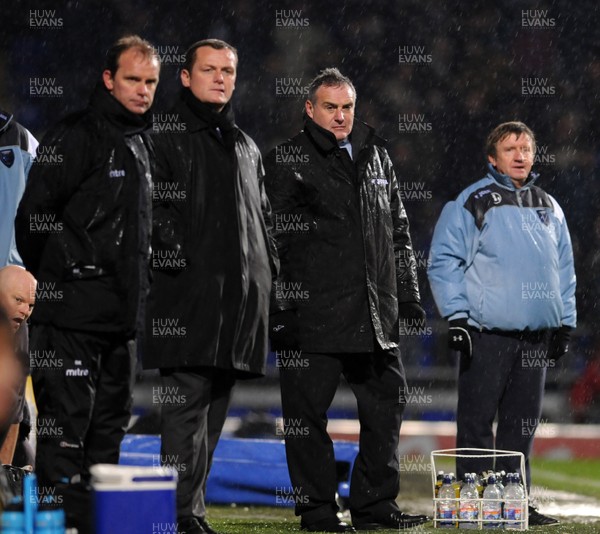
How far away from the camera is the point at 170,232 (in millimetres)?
4652

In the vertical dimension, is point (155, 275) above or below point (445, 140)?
below

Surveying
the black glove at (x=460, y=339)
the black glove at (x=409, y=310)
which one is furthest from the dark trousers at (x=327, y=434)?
the black glove at (x=460, y=339)

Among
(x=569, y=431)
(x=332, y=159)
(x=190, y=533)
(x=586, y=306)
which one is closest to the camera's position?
(x=190, y=533)

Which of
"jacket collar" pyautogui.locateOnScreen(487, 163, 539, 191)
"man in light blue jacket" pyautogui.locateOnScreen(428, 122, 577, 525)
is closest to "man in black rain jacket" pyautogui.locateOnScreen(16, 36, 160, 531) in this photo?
"man in light blue jacket" pyautogui.locateOnScreen(428, 122, 577, 525)

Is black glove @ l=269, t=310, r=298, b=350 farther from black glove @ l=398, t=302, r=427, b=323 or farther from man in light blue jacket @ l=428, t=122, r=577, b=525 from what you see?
man in light blue jacket @ l=428, t=122, r=577, b=525

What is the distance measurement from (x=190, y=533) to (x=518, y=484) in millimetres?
1643

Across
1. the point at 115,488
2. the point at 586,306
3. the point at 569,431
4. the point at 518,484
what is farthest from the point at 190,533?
the point at 586,306

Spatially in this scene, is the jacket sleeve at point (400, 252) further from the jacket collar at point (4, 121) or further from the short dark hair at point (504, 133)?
the jacket collar at point (4, 121)

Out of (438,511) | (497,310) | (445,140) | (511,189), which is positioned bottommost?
(438,511)

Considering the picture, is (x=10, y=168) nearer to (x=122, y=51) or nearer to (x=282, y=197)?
(x=122, y=51)

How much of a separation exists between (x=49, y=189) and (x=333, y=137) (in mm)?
1432

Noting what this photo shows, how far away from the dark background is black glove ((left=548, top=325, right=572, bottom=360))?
23.1 ft

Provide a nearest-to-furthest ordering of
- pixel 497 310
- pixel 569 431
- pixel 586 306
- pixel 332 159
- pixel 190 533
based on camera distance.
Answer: pixel 190 533 → pixel 332 159 → pixel 497 310 → pixel 569 431 → pixel 586 306

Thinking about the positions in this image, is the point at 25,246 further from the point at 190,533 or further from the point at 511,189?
the point at 511,189
